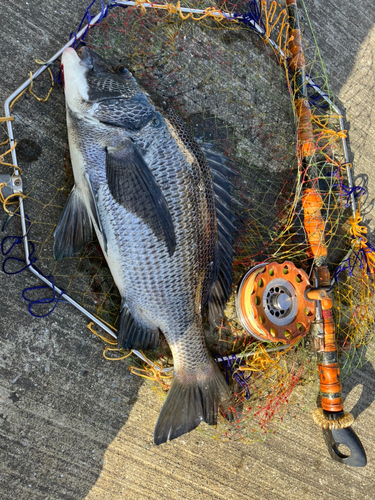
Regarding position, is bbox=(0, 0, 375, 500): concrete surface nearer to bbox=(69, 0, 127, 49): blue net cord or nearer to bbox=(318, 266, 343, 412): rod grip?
bbox=(69, 0, 127, 49): blue net cord

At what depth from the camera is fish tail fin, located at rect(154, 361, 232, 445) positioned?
2.29 metres

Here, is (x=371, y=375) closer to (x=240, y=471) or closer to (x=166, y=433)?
(x=240, y=471)

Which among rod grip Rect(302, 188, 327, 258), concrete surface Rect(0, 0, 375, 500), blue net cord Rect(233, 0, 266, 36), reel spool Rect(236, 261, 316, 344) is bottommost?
concrete surface Rect(0, 0, 375, 500)

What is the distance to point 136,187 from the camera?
6.99 ft

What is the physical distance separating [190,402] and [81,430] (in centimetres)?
79

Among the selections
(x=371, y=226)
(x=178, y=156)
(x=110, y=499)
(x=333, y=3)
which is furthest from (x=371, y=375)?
(x=333, y=3)

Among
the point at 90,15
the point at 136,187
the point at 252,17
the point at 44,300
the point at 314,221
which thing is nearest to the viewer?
the point at 136,187

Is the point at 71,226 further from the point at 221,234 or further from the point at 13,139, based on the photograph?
the point at 221,234

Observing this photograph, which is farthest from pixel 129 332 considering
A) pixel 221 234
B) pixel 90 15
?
pixel 90 15

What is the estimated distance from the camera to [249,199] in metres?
2.98

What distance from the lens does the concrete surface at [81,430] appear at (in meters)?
2.32

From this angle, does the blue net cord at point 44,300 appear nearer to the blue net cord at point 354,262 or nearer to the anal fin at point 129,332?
the anal fin at point 129,332

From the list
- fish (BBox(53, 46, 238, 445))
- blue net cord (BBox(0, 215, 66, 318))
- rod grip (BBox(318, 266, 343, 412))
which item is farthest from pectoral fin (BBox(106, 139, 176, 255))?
rod grip (BBox(318, 266, 343, 412))

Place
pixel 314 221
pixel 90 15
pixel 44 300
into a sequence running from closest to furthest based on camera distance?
1. pixel 44 300
2. pixel 90 15
3. pixel 314 221
